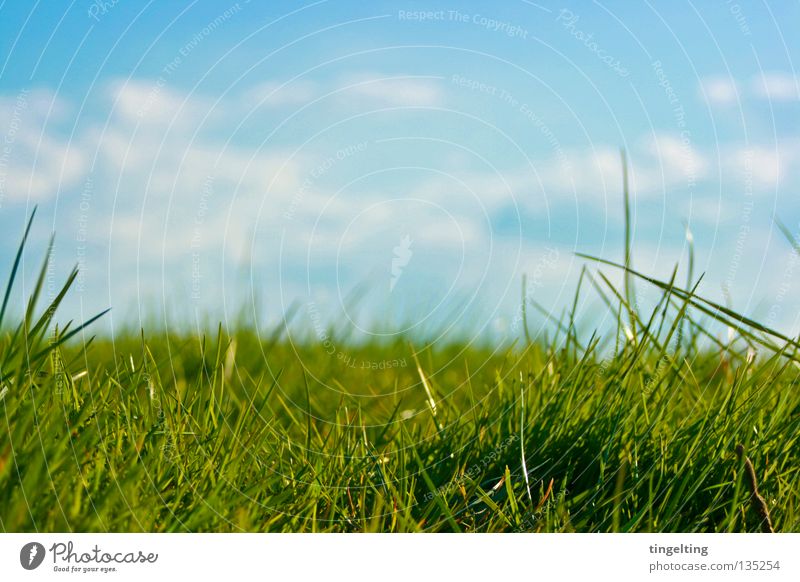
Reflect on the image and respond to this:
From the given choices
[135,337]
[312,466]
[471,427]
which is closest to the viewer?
[312,466]

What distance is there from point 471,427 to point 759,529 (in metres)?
0.53

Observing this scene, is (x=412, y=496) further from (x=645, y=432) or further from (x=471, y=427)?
(x=645, y=432)

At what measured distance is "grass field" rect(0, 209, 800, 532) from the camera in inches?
43.8

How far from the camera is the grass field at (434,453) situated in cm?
111

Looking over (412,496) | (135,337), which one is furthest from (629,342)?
(135,337)

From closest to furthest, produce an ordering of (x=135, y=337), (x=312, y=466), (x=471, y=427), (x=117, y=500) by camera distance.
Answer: (x=117, y=500) < (x=312, y=466) < (x=471, y=427) < (x=135, y=337)

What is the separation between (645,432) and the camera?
1.40 metres
